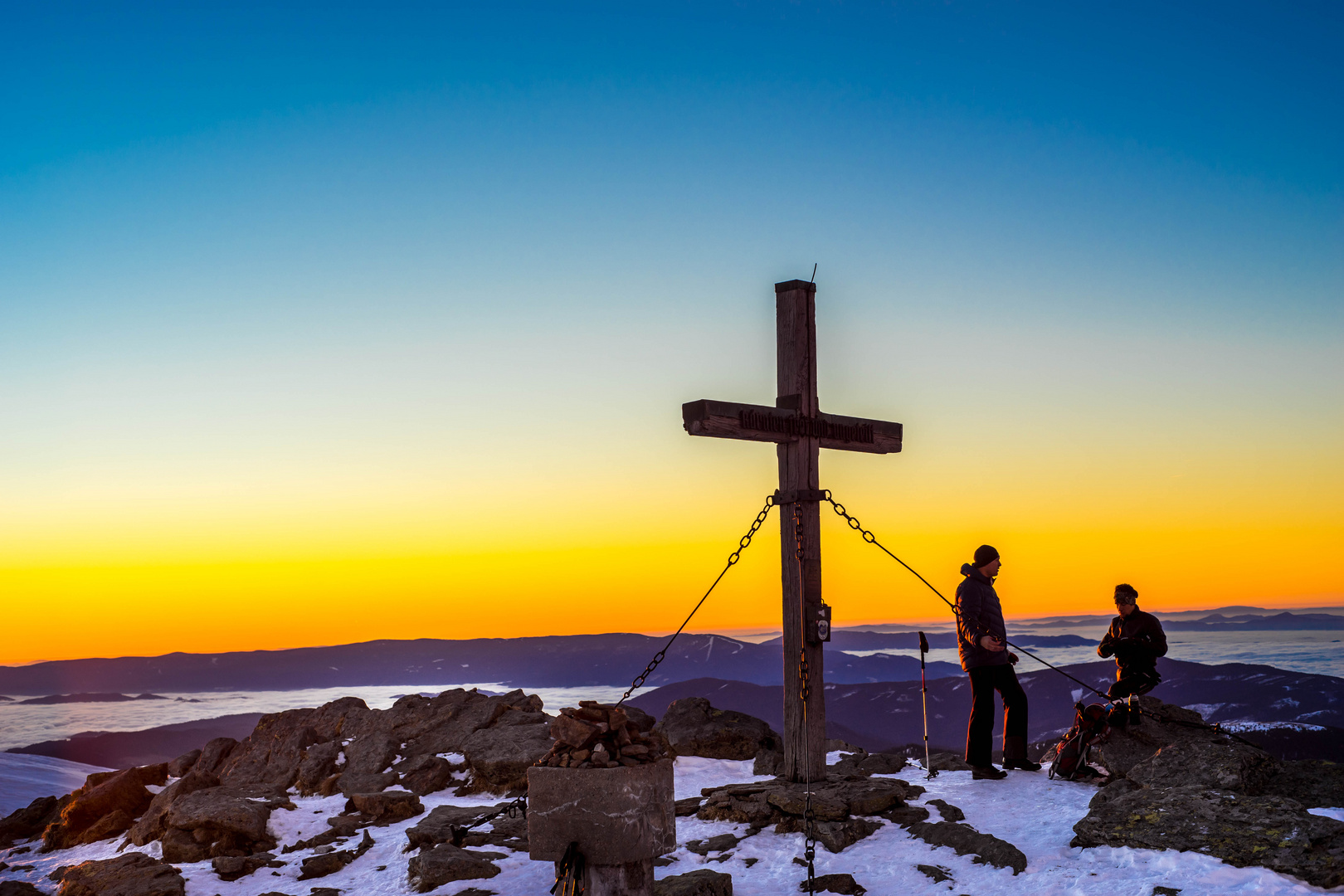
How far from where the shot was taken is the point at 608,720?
680 cm

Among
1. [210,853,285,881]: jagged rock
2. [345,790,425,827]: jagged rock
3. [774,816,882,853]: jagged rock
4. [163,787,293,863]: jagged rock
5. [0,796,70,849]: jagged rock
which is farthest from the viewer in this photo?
[0,796,70,849]: jagged rock

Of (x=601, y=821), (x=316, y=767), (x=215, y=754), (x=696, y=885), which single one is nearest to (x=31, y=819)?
(x=215, y=754)

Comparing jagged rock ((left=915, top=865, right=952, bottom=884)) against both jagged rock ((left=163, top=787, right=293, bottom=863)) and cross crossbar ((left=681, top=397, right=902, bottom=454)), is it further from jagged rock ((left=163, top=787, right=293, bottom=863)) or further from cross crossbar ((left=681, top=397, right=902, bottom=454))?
jagged rock ((left=163, top=787, right=293, bottom=863))

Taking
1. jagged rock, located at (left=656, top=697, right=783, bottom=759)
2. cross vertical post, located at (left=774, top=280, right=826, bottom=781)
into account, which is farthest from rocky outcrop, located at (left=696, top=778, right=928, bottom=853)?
jagged rock, located at (left=656, top=697, right=783, bottom=759)

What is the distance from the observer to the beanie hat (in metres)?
10.4

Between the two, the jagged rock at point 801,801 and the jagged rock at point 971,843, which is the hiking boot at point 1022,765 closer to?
the jagged rock at point 801,801

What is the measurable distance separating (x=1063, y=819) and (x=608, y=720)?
14.8 ft

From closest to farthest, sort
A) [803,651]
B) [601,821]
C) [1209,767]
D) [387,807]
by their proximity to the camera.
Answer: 1. [601,821]
2. [1209,767]
3. [803,651]
4. [387,807]

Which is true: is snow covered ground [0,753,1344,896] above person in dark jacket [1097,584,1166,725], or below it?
below

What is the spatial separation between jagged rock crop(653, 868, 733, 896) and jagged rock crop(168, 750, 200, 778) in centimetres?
946

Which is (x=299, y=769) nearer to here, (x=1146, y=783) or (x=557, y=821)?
(x=557, y=821)

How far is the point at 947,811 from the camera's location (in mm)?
9039

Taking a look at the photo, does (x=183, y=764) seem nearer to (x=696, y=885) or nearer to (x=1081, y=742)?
(x=696, y=885)

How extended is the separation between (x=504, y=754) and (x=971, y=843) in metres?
5.81
